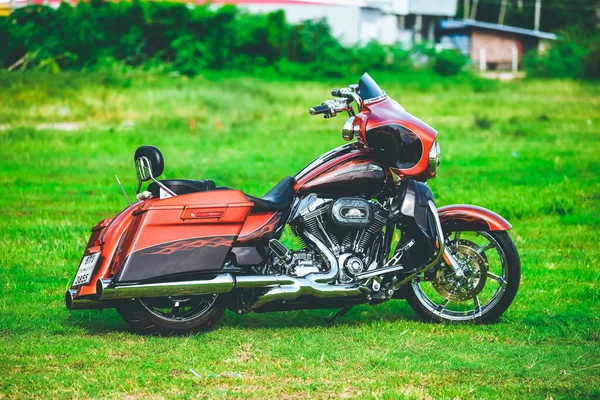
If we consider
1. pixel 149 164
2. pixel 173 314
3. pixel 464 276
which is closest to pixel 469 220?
pixel 464 276

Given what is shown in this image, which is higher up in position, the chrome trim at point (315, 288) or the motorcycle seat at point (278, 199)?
the motorcycle seat at point (278, 199)

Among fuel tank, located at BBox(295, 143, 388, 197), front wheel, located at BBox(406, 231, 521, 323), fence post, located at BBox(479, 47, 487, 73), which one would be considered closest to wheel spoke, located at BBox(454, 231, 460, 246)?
front wheel, located at BBox(406, 231, 521, 323)

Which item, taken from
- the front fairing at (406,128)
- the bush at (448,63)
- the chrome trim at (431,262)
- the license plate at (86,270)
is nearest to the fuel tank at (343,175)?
the front fairing at (406,128)

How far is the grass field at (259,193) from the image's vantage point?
594cm

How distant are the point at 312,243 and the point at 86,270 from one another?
5.26ft

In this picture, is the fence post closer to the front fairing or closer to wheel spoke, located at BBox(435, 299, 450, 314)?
wheel spoke, located at BBox(435, 299, 450, 314)

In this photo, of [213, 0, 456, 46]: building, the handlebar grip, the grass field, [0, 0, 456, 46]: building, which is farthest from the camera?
[213, 0, 456, 46]: building

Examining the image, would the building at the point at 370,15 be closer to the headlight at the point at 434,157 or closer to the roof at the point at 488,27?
the roof at the point at 488,27

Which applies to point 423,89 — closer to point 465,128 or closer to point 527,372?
point 465,128

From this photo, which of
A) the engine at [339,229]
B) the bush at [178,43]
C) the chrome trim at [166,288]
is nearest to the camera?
the chrome trim at [166,288]

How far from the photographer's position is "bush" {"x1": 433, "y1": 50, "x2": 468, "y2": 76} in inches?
1694

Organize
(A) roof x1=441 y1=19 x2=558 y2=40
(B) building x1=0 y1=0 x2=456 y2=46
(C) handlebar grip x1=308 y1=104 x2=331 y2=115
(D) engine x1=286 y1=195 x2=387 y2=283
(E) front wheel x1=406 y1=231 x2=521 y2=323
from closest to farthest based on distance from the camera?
(C) handlebar grip x1=308 y1=104 x2=331 y2=115 → (D) engine x1=286 y1=195 x2=387 y2=283 → (E) front wheel x1=406 y1=231 x2=521 y2=323 → (B) building x1=0 y1=0 x2=456 y2=46 → (A) roof x1=441 y1=19 x2=558 y2=40

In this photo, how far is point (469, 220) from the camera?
7.22 metres

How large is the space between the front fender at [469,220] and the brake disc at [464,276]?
0.59ft
